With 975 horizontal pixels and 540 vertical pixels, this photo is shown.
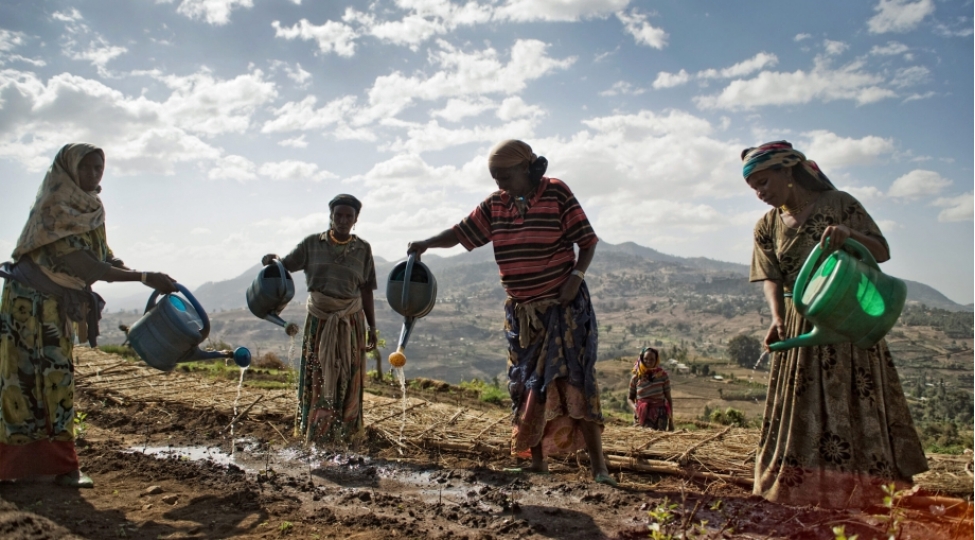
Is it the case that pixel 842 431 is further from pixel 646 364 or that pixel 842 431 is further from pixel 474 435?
pixel 646 364

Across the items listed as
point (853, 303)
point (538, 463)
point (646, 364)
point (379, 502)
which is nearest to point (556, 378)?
point (538, 463)

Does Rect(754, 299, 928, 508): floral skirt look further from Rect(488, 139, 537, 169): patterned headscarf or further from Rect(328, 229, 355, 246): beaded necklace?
Rect(328, 229, 355, 246): beaded necklace

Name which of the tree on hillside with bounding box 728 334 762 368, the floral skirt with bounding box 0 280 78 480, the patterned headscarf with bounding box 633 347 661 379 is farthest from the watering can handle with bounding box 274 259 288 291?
the tree on hillside with bounding box 728 334 762 368

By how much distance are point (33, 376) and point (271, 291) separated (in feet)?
4.85

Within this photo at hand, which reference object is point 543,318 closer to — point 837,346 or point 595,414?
point 595,414

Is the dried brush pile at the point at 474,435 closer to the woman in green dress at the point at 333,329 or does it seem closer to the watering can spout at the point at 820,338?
the woman in green dress at the point at 333,329

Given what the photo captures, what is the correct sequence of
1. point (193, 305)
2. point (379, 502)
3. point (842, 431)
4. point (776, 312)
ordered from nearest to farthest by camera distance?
point (842, 431), point (776, 312), point (379, 502), point (193, 305)

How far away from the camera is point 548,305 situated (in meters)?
3.79

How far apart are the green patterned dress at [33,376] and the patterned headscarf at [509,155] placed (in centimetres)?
242

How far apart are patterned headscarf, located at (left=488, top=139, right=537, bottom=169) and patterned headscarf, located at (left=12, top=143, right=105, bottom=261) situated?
230cm

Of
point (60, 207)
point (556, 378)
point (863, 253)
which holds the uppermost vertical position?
point (60, 207)

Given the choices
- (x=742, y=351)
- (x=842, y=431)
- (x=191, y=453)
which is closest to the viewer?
(x=842, y=431)

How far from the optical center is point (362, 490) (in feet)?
12.2

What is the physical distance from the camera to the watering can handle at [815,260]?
2.77m
